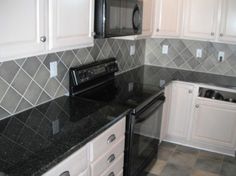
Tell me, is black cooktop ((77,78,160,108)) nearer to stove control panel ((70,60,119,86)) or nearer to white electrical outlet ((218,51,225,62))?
stove control panel ((70,60,119,86))

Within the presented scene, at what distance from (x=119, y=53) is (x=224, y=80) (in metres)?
1.28

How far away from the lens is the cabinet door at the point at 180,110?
3.24m

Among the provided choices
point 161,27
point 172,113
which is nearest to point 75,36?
point 161,27

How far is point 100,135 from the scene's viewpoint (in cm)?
173

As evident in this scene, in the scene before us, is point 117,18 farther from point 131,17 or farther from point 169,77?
point 169,77

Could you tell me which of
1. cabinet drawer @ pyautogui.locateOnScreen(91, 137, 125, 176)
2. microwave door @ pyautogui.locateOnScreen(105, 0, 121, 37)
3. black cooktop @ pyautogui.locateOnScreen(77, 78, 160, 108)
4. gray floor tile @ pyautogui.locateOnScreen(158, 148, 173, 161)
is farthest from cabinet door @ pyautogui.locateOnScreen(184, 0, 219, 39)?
cabinet drawer @ pyautogui.locateOnScreen(91, 137, 125, 176)

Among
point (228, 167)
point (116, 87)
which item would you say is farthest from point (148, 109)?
point (228, 167)

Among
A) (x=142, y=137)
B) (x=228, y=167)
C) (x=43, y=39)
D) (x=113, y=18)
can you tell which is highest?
(x=113, y=18)

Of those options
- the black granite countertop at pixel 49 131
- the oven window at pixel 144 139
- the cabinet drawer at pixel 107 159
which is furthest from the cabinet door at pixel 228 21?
the cabinet drawer at pixel 107 159

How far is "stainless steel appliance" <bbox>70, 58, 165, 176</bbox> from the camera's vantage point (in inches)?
86.8

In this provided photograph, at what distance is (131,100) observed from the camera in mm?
2289

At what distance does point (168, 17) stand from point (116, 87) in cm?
115

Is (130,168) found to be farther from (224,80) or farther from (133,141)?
(224,80)

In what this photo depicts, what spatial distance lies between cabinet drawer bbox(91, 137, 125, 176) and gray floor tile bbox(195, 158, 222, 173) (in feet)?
4.25
